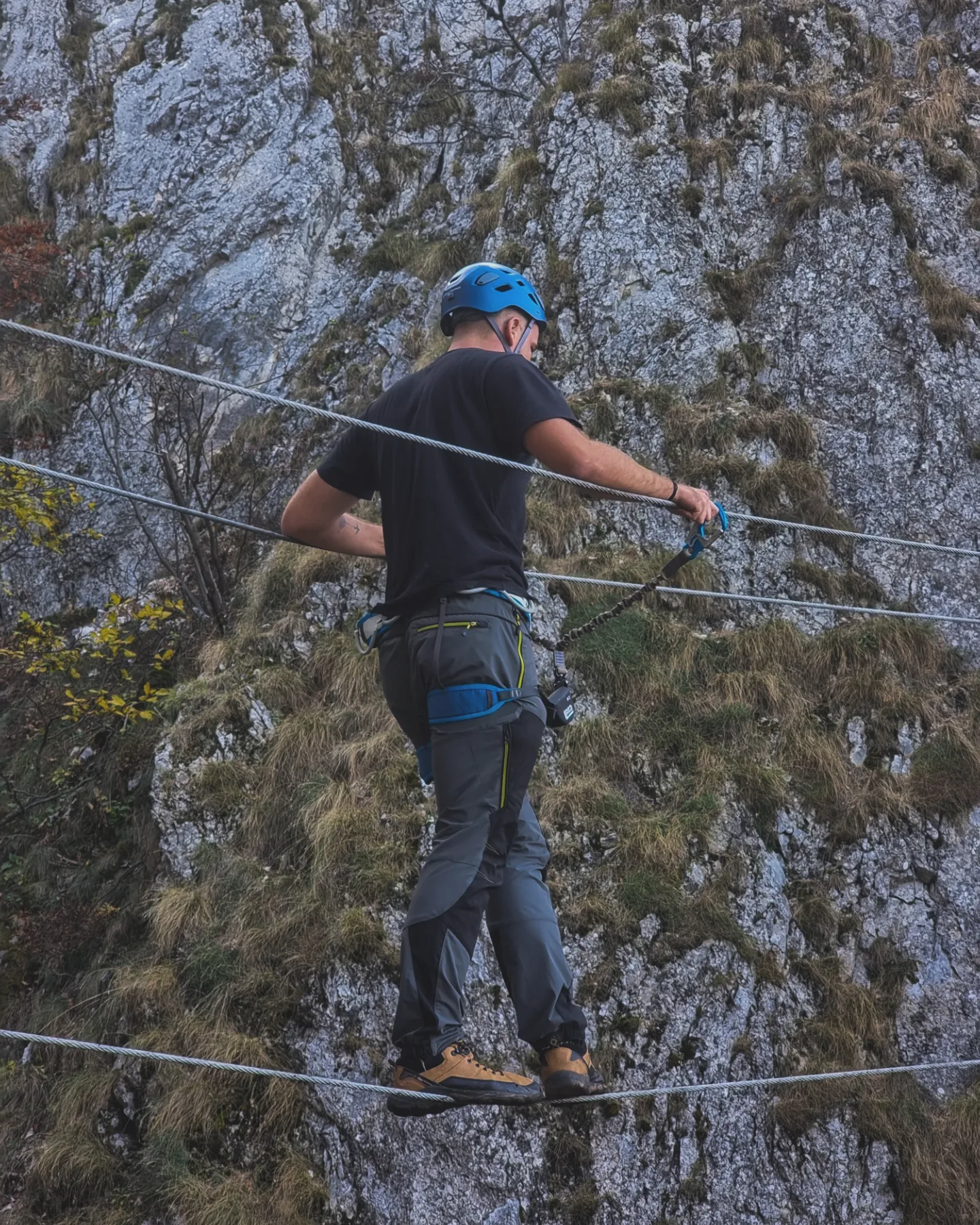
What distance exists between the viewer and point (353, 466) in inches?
148

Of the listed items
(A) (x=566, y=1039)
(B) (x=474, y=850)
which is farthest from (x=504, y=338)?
(A) (x=566, y=1039)

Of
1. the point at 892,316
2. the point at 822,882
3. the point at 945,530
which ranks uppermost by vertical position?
the point at 892,316

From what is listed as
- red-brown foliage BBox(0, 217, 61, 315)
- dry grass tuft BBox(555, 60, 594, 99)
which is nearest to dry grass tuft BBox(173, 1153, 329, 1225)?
dry grass tuft BBox(555, 60, 594, 99)

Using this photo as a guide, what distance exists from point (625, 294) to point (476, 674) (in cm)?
683

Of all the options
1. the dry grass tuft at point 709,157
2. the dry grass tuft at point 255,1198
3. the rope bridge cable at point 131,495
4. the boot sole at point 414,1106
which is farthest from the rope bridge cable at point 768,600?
the dry grass tuft at point 709,157

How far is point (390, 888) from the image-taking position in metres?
5.67

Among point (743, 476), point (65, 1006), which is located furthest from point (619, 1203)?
point (743, 476)

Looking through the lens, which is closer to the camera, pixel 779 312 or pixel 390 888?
pixel 390 888

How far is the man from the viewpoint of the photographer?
10.4 ft

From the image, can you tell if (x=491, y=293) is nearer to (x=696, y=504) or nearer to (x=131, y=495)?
(x=696, y=504)

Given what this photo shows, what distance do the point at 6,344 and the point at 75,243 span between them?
2.17 metres

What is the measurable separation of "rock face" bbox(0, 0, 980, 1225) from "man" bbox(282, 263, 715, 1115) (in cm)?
Answer: 205

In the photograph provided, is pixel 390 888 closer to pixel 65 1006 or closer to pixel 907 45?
pixel 65 1006

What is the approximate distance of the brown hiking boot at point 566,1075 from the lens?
3.26 metres
